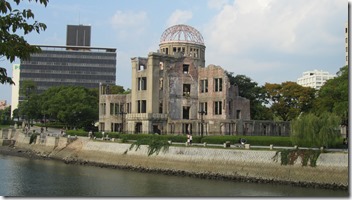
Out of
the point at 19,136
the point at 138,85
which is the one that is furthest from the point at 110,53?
the point at 138,85

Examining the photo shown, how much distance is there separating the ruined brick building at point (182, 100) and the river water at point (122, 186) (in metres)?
18.5

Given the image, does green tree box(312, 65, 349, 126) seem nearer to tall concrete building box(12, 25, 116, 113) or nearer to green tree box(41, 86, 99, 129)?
green tree box(41, 86, 99, 129)

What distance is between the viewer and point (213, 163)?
130 feet

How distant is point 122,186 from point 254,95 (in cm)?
4542

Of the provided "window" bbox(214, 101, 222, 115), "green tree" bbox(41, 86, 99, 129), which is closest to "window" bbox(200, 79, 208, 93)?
"window" bbox(214, 101, 222, 115)

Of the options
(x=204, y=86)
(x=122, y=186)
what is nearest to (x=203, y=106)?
(x=204, y=86)

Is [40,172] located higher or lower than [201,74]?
lower

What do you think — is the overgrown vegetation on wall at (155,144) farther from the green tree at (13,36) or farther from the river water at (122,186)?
the green tree at (13,36)

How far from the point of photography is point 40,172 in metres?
43.4

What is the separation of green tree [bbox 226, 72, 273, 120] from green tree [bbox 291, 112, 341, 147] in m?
39.1

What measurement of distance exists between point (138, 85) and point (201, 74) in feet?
29.3

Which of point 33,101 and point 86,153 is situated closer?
point 86,153

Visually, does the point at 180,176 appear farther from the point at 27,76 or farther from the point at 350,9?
the point at 27,76

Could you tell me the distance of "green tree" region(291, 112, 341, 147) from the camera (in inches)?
1339
